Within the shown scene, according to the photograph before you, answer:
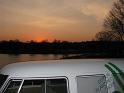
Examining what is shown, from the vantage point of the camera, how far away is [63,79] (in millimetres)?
6742

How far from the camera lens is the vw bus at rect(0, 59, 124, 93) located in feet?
22.1

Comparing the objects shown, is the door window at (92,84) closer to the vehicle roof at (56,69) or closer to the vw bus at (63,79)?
the vw bus at (63,79)

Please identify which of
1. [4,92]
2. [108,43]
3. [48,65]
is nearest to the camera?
[4,92]

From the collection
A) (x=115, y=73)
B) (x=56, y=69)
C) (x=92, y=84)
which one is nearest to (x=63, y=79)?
(x=56, y=69)

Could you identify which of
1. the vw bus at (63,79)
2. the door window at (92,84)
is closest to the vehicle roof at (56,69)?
the vw bus at (63,79)

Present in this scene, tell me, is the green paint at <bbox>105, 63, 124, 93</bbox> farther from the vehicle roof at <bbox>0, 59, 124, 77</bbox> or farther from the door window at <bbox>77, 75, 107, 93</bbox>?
the door window at <bbox>77, 75, 107, 93</bbox>

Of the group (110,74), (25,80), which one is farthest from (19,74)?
(110,74)

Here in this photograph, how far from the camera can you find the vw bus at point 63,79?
6.73 m

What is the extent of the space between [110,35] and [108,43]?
8944 millimetres

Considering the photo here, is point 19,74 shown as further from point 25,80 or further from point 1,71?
point 1,71

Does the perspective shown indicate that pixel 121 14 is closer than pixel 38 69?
No

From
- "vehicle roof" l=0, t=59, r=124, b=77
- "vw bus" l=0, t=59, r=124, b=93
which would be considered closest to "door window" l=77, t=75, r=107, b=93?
"vw bus" l=0, t=59, r=124, b=93

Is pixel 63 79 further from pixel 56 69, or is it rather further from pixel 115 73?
pixel 115 73

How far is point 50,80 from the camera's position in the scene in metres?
6.75
